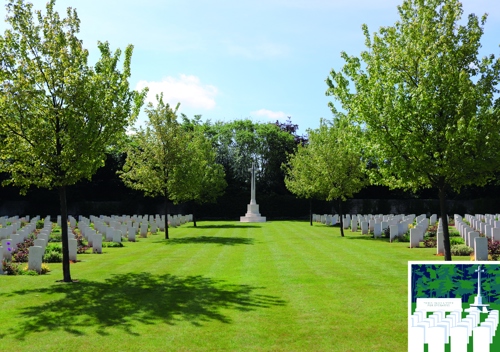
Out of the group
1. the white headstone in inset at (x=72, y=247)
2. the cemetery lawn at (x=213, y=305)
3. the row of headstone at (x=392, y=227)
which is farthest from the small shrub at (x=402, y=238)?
the white headstone in inset at (x=72, y=247)

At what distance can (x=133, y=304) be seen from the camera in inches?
408

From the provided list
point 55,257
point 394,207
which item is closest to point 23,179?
point 55,257

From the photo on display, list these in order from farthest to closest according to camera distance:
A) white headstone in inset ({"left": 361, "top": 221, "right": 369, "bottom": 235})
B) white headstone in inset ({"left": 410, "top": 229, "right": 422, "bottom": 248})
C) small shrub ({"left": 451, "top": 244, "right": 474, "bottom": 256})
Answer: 1. white headstone in inset ({"left": 361, "top": 221, "right": 369, "bottom": 235})
2. white headstone in inset ({"left": 410, "top": 229, "right": 422, "bottom": 248})
3. small shrub ({"left": 451, "top": 244, "right": 474, "bottom": 256})

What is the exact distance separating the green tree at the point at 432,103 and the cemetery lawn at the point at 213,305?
320 centimetres

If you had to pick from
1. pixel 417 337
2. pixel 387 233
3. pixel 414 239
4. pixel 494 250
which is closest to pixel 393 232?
pixel 387 233

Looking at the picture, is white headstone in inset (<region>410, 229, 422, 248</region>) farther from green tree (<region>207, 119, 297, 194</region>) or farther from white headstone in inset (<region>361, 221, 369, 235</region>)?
green tree (<region>207, 119, 297, 194</region>)

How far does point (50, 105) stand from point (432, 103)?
9.28 meters

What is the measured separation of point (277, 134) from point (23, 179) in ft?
168

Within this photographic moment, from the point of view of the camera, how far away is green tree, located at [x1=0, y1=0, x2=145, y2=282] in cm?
1193

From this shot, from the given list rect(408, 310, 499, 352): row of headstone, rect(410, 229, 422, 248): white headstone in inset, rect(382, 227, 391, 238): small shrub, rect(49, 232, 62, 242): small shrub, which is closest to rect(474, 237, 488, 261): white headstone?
rect(410, 229, 422, 248): white headstone in inset

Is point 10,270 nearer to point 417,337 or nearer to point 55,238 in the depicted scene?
point 55,238

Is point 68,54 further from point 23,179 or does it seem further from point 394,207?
point 394,207

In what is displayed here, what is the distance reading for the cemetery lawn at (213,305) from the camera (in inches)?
305

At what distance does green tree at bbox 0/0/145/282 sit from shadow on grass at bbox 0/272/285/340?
1838mm
